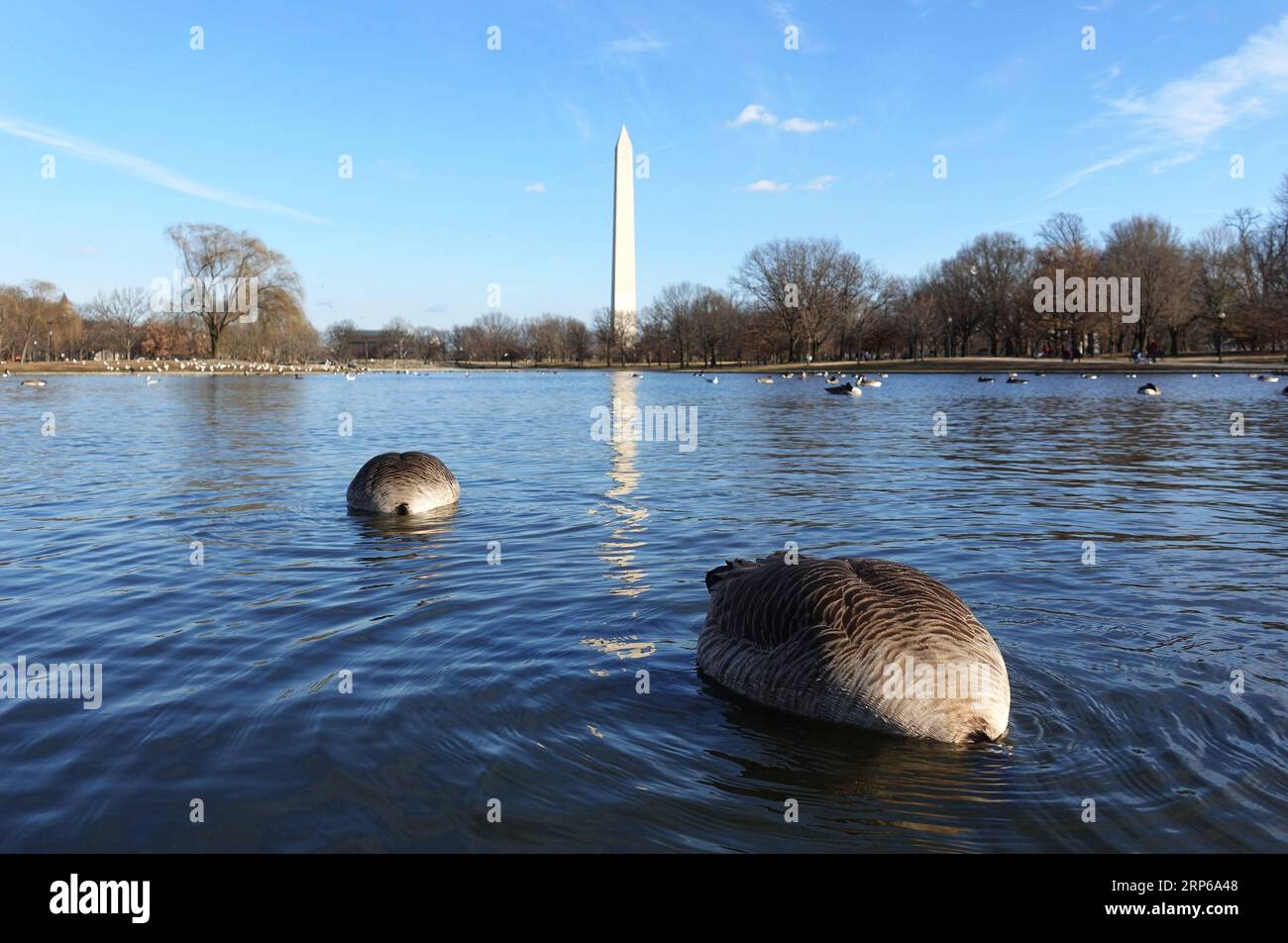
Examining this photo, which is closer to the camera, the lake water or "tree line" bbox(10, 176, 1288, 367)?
the lake water

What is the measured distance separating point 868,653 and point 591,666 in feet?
7.89

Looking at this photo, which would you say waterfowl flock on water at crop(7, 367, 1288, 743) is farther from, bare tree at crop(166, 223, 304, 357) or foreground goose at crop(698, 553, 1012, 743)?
bare tree at crop(166, 223, 304, 357)

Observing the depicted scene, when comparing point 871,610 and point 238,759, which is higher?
point 871,610

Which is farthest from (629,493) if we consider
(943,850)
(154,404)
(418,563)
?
(154,404)

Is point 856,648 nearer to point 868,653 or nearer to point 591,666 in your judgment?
point 868,653

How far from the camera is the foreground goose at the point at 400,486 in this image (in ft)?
44.9

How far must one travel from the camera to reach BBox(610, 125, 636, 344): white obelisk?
113569 millimetres

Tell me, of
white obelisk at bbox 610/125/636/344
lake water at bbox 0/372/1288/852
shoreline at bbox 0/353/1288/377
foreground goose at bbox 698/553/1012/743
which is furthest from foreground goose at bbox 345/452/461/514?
white obelisk at bbox 610/125/636/344

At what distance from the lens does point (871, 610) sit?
5676 mm

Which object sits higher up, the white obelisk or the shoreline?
the white obelisk

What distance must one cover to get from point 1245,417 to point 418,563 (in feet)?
103

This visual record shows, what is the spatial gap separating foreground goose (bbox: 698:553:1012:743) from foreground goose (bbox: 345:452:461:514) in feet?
27.7

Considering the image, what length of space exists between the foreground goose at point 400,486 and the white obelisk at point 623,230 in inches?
3909
